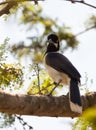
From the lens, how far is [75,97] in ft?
14.4

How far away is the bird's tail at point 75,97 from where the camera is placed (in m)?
4.10

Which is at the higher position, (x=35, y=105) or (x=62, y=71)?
(x=35, y=105)

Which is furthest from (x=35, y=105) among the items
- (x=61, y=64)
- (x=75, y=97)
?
(x=61, y=64)

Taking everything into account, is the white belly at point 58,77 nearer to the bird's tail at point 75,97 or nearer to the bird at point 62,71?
the bird at point 62,71

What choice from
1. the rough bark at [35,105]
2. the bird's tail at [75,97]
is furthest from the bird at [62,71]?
the rough bark at [35,105]

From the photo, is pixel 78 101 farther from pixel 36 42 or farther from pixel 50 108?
pixel 36 42

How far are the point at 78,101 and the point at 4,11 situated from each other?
4.68 feet

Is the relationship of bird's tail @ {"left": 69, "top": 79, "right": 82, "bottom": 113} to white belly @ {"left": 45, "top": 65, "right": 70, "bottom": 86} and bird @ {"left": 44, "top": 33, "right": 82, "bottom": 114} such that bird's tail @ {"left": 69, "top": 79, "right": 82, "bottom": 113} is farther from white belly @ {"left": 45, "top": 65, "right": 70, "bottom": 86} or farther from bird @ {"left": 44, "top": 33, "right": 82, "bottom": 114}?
white belly @ {"left": 45, "top": 65, "right": 70, "bottom": 86}

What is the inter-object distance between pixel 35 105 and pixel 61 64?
1.82 m

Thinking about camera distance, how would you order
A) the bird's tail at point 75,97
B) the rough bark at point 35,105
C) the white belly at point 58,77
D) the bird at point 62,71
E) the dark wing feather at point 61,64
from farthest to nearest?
the white belly at point 58,77 < the dark wing feather at point 61,64 < the bird at point 62,71 < the bird's tail at point 75,97 < the rough bark at point 35,105

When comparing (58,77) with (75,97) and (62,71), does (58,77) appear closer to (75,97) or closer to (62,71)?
(62,71)

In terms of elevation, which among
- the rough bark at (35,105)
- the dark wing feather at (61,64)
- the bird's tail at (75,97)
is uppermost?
the rough bark at (35,105)

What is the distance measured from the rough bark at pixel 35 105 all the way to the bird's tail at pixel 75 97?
90 millimetres

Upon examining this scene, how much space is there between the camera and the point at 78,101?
4312 millimetres
